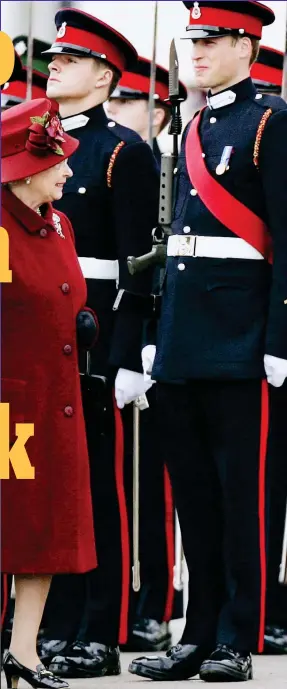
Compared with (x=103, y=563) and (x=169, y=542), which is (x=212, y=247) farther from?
(x=169, y=542)

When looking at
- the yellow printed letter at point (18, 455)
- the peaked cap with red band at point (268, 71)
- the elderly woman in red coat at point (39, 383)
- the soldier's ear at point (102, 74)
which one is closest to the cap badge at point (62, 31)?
the soldier's ear at point (102, 74)

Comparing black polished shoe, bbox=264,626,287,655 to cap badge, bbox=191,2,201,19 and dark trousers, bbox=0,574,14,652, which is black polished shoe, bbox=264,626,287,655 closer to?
dark trousers, bbox=0,574,14,652

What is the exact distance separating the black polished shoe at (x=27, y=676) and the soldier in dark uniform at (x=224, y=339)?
2.09 feet

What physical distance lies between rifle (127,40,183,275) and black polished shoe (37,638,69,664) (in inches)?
52.7

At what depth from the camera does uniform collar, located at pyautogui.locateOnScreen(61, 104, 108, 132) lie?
7660 millimetres

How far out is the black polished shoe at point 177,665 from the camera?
278 inches

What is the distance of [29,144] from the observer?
6.70 m

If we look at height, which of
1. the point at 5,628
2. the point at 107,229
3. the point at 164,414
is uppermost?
the point at 107,229

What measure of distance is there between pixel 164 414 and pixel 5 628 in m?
1.43

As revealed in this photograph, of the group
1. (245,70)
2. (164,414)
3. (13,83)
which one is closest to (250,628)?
(164,414)

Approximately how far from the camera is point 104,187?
7.52 metres

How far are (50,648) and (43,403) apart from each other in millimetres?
1257

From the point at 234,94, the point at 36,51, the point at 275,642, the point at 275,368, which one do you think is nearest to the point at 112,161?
the point at 234,94

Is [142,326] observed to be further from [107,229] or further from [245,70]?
[245,70]
